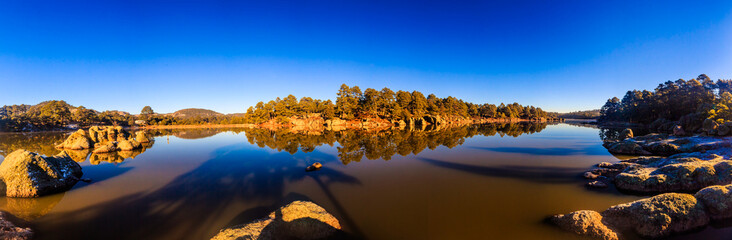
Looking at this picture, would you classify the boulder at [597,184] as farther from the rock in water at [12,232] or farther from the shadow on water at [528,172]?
the rock in water at [12,232]

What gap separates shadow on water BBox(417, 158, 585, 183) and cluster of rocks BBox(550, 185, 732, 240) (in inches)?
166

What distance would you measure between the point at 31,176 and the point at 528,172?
72.4ft

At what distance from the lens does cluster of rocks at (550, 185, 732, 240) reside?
543 centimetres

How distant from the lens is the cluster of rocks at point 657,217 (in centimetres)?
543

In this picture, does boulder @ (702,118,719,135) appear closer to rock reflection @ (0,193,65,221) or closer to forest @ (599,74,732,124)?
forest @ (599,74,732,124)

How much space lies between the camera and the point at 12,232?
225 inches

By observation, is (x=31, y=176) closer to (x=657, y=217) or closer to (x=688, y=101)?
(x=657, y=217)

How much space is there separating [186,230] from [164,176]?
325 inches

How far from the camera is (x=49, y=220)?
682 cm

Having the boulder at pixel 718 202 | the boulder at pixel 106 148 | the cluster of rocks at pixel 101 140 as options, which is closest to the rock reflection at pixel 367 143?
the cluster of rocks at pixel 101 140

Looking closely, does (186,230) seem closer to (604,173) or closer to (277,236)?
(277,236)

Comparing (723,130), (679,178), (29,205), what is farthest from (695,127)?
(29,205)

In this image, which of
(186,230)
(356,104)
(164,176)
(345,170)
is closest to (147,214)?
(186,230)

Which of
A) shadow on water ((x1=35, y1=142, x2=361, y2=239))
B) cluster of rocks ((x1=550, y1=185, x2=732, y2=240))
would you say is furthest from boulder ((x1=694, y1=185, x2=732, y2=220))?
shadow on water ((x1=35, y1=142, x2=361, y2=239))
